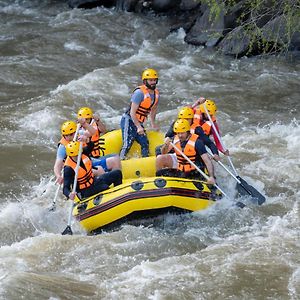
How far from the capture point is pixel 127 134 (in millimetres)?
10250

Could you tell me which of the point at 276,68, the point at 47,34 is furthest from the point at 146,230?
the point at 47,34

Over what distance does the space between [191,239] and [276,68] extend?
8612mm

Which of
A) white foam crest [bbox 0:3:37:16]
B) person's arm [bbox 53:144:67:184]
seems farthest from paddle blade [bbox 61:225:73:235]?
white foam crest [bbox 0:3:37:16]

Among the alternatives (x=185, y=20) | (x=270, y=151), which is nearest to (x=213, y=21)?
(x=185, y=20)

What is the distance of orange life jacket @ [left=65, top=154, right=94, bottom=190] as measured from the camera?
29.0 ft

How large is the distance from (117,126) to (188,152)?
3.90m

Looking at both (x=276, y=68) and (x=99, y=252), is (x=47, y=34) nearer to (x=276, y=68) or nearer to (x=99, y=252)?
(x=276, y=68)

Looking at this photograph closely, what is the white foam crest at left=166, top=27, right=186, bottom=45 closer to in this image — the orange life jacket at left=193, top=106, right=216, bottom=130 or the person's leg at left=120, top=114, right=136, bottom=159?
the orange life jacket at left=193, top=106, right=216, bottom=130

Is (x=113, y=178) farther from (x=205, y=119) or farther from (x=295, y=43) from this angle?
(x=295, y=43)

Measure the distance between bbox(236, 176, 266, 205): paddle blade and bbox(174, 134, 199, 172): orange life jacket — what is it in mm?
836

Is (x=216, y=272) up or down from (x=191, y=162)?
down

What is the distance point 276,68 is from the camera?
53.1ft

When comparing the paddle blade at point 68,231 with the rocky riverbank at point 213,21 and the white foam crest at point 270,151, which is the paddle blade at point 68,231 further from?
the rocky riverbank at point 213,21

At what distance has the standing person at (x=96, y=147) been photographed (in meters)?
9.38
